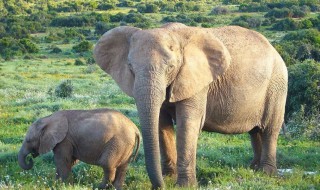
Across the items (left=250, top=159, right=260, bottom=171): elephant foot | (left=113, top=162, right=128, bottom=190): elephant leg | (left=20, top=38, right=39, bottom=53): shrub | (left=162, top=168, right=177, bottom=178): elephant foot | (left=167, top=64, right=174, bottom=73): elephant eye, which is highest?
(left=167, top=64, right=174, bottom=73): elephant eye

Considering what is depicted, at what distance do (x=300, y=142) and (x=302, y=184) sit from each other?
4.39 meters

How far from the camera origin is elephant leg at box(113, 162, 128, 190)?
8.55 metres

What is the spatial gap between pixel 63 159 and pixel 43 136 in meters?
0.45

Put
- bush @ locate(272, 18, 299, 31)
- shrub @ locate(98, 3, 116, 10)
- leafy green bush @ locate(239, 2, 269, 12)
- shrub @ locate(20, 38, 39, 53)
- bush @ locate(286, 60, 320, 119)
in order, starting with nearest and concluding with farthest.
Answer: bush @ locate(286, 60, 320, 119) → shrub @ locate(20, 38, 39, 53) → bush @ locate(272, 18, 299, 31) → leafy green bush @ locate(239, 2, 269, 12) → shrub @ locate(98, 3, 116, 10)

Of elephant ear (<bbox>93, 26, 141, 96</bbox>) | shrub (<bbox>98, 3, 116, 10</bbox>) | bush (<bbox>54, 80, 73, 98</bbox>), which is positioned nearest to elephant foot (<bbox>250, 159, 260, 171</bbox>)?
elephant ear (<bbox>93, 26, 141, 96</bbox>)

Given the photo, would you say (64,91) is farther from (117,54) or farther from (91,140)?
(117,54)

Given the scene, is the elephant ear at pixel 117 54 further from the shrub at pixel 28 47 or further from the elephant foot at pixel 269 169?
the shrub at pixel 28 47

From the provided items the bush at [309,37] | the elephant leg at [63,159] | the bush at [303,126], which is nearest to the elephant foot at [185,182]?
the elephant leg at [63,159]

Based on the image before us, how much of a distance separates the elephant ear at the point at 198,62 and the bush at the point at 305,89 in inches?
282

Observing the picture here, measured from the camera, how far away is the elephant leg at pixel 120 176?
8555 millimetres

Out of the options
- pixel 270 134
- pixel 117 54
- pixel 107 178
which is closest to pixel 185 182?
pixel 107 178

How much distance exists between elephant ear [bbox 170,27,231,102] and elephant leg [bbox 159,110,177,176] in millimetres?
934

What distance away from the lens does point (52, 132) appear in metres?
8.72

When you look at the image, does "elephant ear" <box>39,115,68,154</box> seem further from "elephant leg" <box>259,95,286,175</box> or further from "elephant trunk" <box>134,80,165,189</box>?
"elephant leg" <box>259,95,286,175</box>
